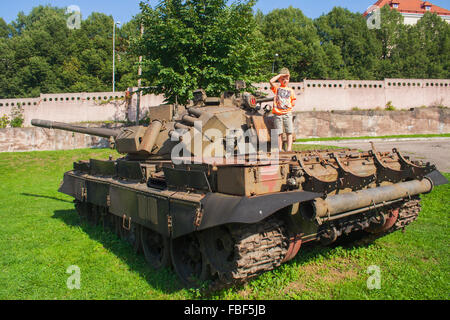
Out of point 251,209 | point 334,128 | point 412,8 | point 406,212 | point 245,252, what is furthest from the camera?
point 412,8

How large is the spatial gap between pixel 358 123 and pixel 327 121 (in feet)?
8.64

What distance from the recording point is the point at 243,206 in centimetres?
402

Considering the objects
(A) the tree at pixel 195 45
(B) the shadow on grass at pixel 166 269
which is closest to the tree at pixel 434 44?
(A) the tree at pixel 195 45

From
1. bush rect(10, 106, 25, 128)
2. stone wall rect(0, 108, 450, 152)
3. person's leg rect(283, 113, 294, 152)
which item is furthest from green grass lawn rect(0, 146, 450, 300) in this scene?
bush rect(10, 106, 25, 128)

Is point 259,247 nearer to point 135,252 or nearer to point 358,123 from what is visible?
point 135,252

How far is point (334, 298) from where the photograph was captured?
470 cm

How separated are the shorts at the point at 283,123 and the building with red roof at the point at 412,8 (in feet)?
197

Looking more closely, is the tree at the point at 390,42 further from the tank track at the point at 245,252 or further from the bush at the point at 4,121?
the tank track at the point at 245,252

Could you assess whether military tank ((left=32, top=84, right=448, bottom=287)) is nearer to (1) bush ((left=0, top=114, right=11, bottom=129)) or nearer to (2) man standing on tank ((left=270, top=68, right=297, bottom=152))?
(2) man standing on tank ((left=270, top=68, right=297, bottom=152))

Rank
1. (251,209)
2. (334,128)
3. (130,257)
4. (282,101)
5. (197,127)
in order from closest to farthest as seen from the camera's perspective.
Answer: (251,209), (282,101), (197,127), (130,257), (334,128)

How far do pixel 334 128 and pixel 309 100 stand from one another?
5.69 m

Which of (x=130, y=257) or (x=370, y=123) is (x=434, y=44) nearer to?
(x=370, y=123)

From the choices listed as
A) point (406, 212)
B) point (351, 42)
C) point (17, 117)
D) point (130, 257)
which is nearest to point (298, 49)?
point (351, 42)

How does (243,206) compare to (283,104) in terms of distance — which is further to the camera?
(283,104)
